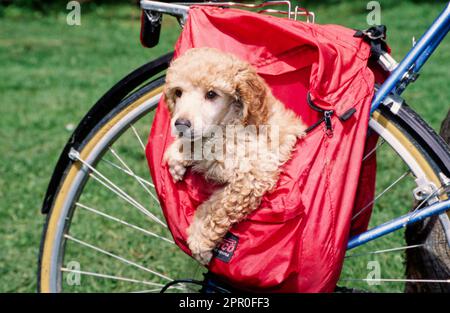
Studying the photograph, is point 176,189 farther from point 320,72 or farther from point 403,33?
point 403,33

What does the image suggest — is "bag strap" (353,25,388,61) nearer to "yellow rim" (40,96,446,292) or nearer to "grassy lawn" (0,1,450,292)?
"yellow rim" (40,96,446,292)

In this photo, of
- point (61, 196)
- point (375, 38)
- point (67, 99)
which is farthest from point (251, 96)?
point (67, 99)

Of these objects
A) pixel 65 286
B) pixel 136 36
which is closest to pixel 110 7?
pixel 136 36

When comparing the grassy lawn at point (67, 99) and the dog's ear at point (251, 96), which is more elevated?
the grassy lawn at point (67, 99)

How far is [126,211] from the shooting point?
13.3 ft

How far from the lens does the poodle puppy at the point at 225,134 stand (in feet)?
6.57

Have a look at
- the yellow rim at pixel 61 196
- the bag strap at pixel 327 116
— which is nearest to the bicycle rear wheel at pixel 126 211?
the yellow rim at pixel 61 196

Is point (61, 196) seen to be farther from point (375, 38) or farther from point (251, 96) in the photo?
point (375, 38)

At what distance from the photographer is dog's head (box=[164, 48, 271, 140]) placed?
2.00 meters

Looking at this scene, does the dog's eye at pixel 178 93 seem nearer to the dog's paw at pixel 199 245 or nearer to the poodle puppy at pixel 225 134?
the poodle puppy at pixel 225 134

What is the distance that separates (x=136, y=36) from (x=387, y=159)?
865 centimetres

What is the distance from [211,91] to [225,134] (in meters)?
0.15

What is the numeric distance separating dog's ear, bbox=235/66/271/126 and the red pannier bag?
0.42 feet

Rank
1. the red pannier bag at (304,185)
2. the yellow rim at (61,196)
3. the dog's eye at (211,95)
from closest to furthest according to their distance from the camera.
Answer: the red pannier bag at (304,185), the dog's eye at (211,95), the yellow rim at (61,196)
